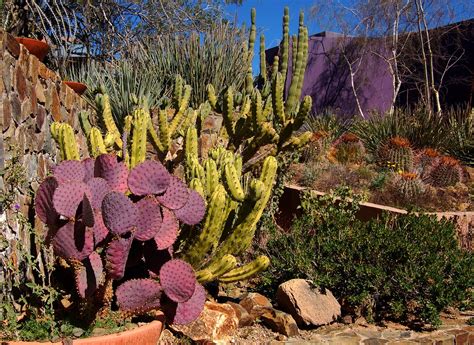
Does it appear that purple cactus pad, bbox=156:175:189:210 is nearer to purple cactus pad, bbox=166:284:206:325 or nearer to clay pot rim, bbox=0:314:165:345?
purple cactus pad, bbox=166:284:206:325

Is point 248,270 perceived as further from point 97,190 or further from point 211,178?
point 97,190

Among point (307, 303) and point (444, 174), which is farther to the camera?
point (444, 174)

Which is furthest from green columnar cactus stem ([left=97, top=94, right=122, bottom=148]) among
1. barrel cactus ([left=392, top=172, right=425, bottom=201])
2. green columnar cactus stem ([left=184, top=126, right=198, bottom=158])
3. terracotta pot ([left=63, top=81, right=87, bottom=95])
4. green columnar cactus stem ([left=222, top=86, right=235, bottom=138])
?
barrel cactus ([left=392, top=172, right=425, bottom=201])

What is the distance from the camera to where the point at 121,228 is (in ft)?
11.3

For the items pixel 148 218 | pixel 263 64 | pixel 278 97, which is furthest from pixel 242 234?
pixel 263 64

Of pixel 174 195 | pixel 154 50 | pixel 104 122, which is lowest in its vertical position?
pixel 174 195

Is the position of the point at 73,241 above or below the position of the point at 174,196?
below

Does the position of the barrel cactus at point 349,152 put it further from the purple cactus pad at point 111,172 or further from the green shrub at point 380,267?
the purple cactus pad at point 111,172

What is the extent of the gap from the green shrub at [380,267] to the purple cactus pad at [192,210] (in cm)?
157

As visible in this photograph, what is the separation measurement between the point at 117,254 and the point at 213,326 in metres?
1.26

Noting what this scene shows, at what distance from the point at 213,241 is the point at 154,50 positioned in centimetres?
596

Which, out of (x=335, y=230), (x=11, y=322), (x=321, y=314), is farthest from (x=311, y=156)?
(x=11, y=322)

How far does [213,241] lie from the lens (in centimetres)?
453

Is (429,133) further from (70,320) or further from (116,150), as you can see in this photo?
(70,320)
